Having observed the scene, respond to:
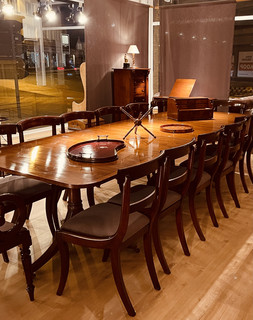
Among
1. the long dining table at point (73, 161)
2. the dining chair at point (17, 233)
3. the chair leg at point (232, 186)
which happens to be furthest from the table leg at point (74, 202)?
the chair leg at point (232, 186)

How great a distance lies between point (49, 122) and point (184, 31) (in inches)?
175

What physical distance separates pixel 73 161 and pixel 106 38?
454 centimetres

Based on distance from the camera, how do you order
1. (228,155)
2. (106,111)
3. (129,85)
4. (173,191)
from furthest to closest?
1. (129,85)
2. (106,111)
3. (228,155)
4. (173,191)

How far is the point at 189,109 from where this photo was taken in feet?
11.4

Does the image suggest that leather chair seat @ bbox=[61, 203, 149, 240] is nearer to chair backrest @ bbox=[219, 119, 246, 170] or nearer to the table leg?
the table leg

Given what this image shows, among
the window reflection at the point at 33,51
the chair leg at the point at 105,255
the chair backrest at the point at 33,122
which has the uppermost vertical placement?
the window reflection at the point at 33,51

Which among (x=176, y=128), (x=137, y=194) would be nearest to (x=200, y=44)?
(x=176, y=128)

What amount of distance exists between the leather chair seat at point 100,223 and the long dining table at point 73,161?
0.41 ft

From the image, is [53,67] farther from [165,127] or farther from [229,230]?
[229,230]

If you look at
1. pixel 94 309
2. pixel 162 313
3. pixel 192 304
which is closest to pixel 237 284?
pixel 192 304

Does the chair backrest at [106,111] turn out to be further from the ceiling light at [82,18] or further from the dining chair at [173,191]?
the ceiling light at [82,18]

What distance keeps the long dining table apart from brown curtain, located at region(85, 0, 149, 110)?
3116 millimetres

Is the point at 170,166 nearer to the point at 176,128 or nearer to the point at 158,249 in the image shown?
the point at 158,249

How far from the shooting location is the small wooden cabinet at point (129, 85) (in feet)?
19.7
